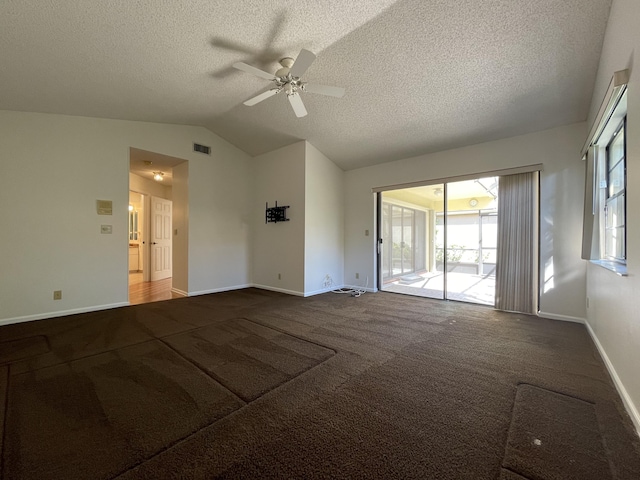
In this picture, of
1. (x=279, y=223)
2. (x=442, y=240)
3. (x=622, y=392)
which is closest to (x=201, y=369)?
(x=622, y=392)

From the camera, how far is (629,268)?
174cm

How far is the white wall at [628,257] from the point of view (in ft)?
5.26

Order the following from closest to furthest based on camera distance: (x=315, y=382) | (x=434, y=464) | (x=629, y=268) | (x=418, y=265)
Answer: (x=434, y=464) < (x=629, y=268) < (x=315, y=382) < (x=418, y=265)

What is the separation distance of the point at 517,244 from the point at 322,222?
125 inches

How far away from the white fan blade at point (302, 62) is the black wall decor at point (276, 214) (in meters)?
2.74

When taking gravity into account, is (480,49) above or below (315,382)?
above

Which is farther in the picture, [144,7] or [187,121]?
[187,121]

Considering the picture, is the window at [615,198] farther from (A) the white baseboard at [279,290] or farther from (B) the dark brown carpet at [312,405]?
(A) the white baseboard at [279,290]

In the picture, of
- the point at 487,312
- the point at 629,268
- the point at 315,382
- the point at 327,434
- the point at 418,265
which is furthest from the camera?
the point at 418,265

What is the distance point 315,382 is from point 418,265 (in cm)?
598

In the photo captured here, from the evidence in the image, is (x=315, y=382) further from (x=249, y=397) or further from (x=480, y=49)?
(x=480, y=49)

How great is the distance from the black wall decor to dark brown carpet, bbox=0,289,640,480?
8.33ft

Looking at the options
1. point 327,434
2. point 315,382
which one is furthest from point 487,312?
point 327,434

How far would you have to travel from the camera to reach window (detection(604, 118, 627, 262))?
233 centimetres
